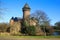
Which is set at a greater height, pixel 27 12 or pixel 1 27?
pixel 27 12

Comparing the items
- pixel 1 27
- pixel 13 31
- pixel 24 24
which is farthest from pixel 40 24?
pixel 1 27

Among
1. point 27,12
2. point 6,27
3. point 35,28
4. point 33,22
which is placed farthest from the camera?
point 27,12

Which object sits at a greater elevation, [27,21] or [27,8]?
[27,8]

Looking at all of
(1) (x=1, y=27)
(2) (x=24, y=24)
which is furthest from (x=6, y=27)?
(2) (x=24, y=24)

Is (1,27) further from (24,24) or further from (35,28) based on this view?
(35,28)

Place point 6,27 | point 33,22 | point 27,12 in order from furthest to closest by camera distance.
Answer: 1. point 27,12
2. point 33,22
3. point 6,27

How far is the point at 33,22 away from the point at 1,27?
646 inches

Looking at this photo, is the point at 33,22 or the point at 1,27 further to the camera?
the point at 33,22

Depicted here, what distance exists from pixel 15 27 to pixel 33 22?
1022cm

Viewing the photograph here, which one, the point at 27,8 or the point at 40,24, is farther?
the point at 27,8

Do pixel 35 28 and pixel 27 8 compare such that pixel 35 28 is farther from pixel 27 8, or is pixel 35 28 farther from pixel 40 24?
pixel 27 8

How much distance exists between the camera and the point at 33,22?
246 feet

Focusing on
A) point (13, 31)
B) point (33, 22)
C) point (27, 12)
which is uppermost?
point (27, 12)

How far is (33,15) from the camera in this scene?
72.4 meters
